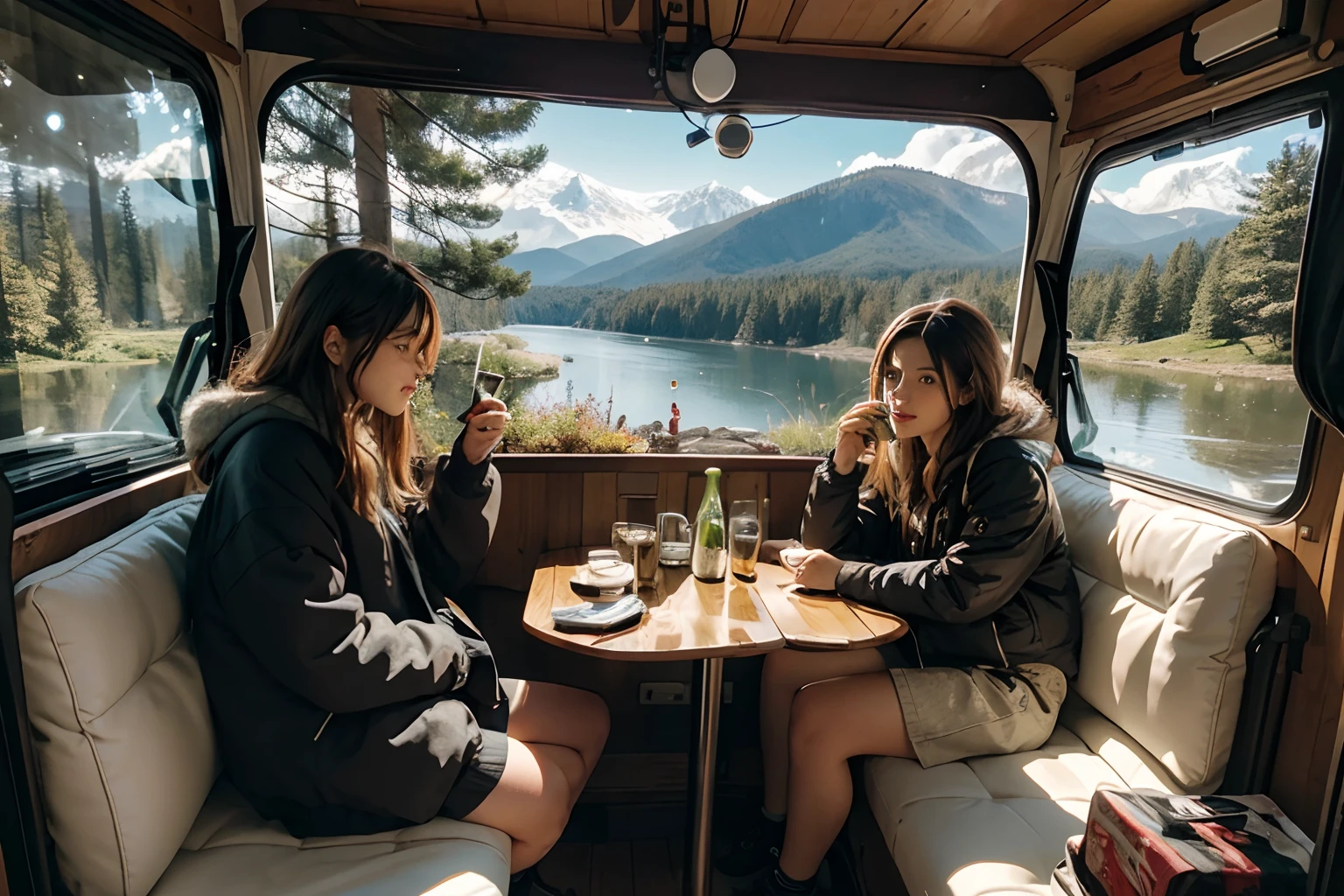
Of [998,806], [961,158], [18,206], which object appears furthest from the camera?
[961,158]

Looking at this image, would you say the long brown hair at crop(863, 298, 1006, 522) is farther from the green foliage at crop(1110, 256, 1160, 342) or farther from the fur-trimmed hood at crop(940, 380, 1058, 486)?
the green foliage at crop(1110, 256, 1160, 342)

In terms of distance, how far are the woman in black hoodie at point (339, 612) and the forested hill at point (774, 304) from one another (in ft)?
4.52

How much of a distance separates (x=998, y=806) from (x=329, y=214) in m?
2.60

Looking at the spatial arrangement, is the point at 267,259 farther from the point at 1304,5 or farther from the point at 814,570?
the point at 1304,5

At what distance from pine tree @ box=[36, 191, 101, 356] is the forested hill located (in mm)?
1470

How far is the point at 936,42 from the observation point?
2363 mm

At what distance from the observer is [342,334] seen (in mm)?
1463

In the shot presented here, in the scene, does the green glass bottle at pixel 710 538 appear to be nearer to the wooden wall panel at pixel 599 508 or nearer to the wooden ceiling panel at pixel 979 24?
the wooden wall panel at pixel 599 508

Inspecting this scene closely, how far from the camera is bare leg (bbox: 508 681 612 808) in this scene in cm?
174

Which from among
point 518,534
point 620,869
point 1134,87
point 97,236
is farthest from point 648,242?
point 620,869

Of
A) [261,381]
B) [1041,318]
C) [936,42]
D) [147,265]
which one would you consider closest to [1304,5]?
→ [936,42]

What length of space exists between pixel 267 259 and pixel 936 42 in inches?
91.1

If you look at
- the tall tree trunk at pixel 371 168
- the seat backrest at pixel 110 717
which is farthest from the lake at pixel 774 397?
the tall tree trunk at pixel 371 168

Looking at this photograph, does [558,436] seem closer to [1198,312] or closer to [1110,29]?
[1198,312]
